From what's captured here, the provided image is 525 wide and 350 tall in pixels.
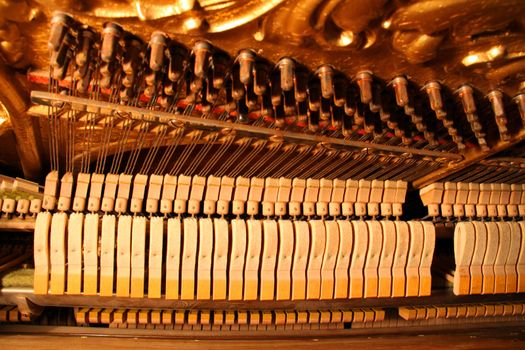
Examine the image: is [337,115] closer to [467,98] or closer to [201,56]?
[467,98]

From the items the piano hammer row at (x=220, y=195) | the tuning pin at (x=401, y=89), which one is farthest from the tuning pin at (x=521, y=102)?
the piano hammer row at (x=220, y=195)

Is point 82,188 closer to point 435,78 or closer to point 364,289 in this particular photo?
point 364,289

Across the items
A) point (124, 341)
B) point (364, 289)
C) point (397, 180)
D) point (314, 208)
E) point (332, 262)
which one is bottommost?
point (124, 341)

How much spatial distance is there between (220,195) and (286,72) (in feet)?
2.26

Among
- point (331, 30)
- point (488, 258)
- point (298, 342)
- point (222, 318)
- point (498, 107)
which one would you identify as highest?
point (331, 30)

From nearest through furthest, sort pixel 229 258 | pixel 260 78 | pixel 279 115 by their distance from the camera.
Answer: pixel 260 78
pixel 279 115
pixel 229 258

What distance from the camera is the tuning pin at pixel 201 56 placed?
1084 millimetres

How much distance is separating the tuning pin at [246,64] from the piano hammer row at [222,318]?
46.7 inches

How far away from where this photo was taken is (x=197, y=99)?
51.8 inches

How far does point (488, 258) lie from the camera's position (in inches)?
72.1

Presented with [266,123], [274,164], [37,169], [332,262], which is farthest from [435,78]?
[37,169]

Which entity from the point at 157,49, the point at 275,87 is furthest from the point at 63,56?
the point at 275,87

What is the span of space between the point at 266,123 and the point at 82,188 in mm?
811

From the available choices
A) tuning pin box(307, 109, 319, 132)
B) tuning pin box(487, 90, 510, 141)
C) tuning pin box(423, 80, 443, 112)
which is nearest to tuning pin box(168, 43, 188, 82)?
tuning pin box(307, 109, 319, 132)
